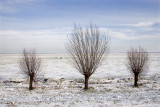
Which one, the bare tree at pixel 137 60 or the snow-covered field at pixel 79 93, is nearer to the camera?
the snow-covered field at pixel 79 93

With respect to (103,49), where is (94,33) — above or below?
above

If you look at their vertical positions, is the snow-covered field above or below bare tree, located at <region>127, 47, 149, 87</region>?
below

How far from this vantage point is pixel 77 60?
15.7 meters

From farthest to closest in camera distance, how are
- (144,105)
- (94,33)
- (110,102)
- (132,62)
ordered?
(132,62) → (94,33) → (110,102) → (144,105)

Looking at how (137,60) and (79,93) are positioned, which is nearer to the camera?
(79,93)

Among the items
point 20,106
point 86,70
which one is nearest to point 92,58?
point 86,70

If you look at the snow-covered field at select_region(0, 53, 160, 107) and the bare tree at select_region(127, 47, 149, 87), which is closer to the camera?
the snow-covered field at select_region(0, 53, 160, 107)

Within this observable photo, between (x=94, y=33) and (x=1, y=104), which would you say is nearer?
(x=1, y=104)

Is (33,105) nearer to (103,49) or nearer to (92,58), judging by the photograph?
(92,58)

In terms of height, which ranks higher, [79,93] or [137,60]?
[137,60]

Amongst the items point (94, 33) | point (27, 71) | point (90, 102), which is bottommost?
point (90, 102)

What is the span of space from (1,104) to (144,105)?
9.21 m

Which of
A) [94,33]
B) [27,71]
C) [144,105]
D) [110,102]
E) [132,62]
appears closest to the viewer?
[144,105]

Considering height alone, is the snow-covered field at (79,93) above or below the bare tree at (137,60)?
below
